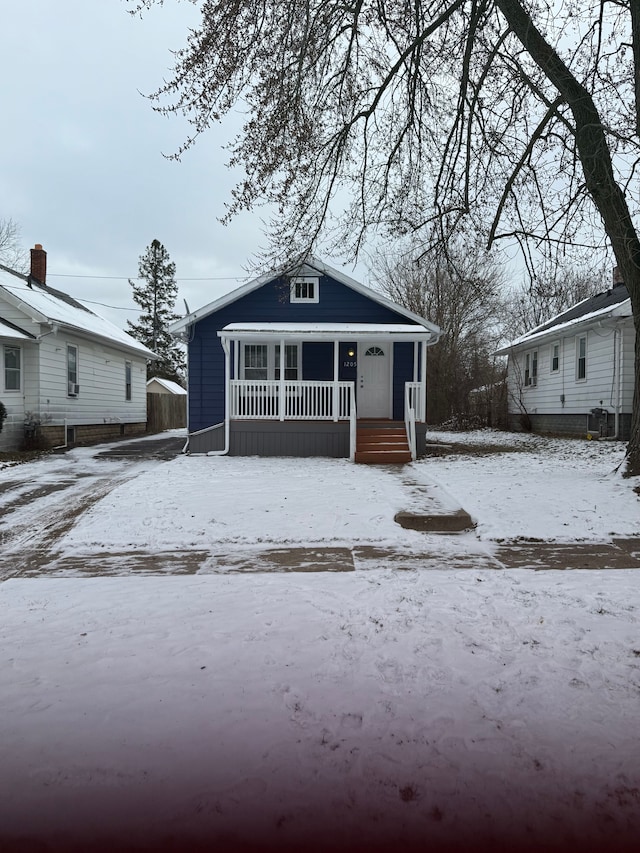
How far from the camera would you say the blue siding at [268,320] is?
13914 mm

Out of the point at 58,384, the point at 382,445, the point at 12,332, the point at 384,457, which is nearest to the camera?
the point at 384,457

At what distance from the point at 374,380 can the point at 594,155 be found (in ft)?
26.7

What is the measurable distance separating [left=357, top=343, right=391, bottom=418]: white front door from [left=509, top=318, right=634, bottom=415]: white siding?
634 cm

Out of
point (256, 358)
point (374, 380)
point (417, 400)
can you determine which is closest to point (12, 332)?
point (256, 358)

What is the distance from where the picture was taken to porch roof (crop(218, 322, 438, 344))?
1193cm

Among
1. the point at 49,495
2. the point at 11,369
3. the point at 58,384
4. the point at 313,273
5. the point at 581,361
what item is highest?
the point at 313,273

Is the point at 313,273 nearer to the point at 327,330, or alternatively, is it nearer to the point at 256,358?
the point at 327,330

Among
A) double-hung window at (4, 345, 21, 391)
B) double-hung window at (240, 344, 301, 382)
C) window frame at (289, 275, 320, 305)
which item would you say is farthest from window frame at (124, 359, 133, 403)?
window frame at (289, 275, 320, 305)

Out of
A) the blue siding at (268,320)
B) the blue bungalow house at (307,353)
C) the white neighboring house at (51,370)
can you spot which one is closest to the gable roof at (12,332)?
the white neighboring house at (51,370)

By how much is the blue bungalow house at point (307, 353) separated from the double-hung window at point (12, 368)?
4.40 metres

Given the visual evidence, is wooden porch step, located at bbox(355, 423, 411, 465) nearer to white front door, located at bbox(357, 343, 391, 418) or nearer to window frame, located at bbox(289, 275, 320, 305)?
white front door, located at bbox(357, 343, 391, 418)

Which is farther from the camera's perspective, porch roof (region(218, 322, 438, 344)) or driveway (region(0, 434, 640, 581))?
porch roof (region(218, 322, 438, 344))

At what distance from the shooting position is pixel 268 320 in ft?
46.1

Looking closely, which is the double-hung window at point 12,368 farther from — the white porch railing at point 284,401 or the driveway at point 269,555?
the driveway at point 269,555
